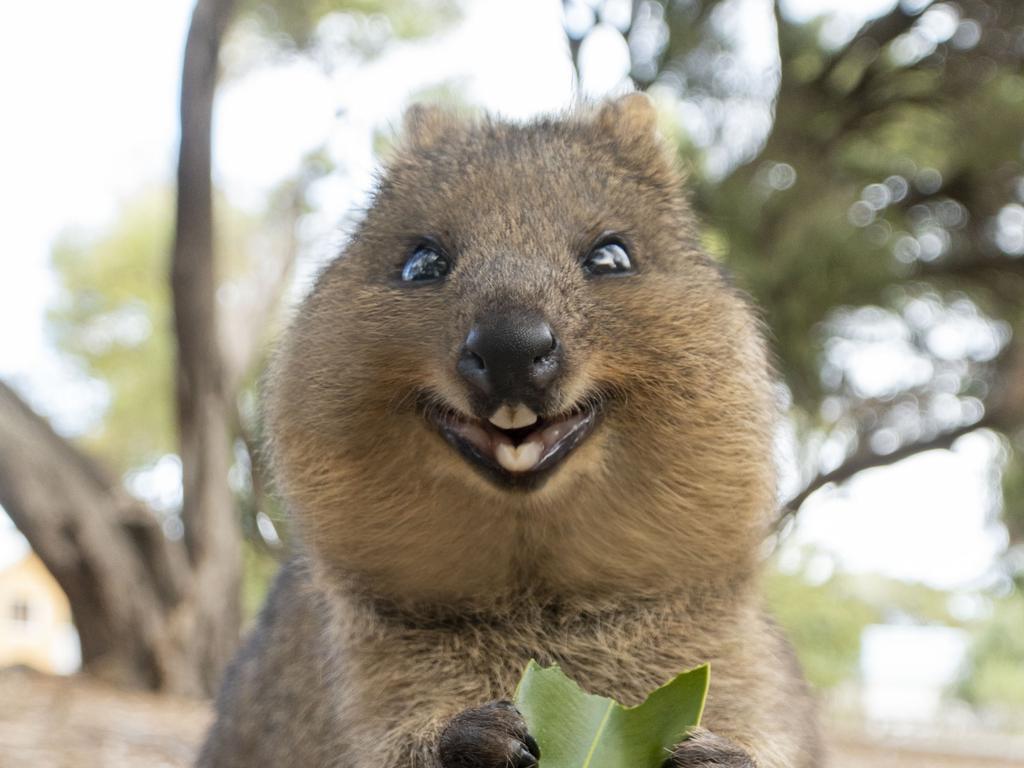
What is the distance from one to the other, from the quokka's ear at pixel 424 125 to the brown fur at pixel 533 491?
54 centimetres

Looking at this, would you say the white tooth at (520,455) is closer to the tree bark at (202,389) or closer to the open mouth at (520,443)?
the open mouth at (520,443)

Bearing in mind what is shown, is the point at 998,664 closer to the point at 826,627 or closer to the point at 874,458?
the point at 826,627

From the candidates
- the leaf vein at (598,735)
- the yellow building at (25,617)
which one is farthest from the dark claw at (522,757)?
the yellow building at (25,617)

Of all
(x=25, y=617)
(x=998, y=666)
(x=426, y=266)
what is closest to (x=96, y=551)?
(x=426, y=266)

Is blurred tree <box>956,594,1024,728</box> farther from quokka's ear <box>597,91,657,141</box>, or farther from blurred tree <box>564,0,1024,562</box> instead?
quokka's ear <box>597,91,657,141</box>

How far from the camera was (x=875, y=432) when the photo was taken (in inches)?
473

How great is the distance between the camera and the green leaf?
7.24 ft

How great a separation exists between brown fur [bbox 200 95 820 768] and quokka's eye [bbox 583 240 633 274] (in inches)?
1.6

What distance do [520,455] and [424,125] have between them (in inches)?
62.6

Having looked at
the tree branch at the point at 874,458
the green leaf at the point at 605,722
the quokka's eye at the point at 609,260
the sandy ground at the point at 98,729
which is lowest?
the sandy ground at the point at 98,729

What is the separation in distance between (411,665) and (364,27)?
38.3 feet

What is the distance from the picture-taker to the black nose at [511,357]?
206cm

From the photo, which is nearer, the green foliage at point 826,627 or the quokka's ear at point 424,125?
the quokka's ear at point 424,125

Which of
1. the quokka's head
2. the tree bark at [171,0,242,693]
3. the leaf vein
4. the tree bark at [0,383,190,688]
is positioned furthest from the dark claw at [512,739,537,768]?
the tree bark at [0,383,190,688]
